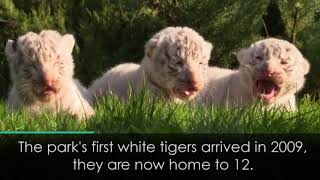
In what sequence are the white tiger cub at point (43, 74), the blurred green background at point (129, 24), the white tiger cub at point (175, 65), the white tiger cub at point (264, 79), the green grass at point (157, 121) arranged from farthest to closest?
the blurred green background at point (129, 24)
the white tiger cub at point (264, 79)
the white tiger cub at point (175, 65)
the white tiger cub at point (43, 74)
the green grass at point (157, 121)

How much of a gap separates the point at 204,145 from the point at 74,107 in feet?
6.31

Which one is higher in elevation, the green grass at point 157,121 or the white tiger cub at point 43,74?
the white tiger cub at point 43,74

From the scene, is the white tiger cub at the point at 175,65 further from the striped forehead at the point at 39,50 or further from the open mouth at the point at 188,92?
the striped forehead at the point at 39,50

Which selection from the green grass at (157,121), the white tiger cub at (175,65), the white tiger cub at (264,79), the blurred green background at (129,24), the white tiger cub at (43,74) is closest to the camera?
the green grass at (157,121)

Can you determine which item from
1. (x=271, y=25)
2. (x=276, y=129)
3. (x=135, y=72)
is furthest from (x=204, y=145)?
(x=271, y=25)

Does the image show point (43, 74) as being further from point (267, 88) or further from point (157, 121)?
point (267, 88)

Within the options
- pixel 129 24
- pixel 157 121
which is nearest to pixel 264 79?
pixel 157 121

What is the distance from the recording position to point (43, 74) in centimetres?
763

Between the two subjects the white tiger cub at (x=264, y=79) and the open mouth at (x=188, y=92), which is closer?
the open mouth at (x=188, y=92)

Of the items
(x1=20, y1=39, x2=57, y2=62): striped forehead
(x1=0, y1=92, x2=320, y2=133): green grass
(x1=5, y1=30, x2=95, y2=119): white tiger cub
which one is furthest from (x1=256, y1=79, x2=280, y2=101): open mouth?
(x1=20, y1=39, x2=57, y2=62): striped forehead

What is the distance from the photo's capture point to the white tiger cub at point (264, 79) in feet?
30.0

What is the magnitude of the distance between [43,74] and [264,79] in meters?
2.62

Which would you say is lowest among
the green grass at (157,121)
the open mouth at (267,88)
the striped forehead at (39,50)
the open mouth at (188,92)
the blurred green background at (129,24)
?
the green grass at (157,121)

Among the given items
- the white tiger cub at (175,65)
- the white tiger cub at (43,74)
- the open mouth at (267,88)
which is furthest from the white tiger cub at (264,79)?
the white tiger cub at (43,74)
